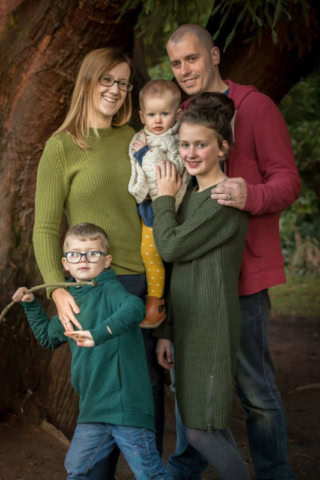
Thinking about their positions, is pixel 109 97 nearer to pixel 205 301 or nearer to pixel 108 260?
pixel 108 260

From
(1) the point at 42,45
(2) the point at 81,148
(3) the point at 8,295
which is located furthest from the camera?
(3) the point at 8,295

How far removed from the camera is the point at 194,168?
3.08m

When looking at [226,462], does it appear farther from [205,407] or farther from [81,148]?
[81,148]

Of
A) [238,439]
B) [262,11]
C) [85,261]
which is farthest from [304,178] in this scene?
[85,261]

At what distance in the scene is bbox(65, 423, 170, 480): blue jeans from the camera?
2.90 metres

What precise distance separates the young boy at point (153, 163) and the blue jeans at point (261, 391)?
45cm

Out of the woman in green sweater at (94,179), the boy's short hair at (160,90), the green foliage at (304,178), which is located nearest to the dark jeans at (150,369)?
the woman in green sweater at (94,179)

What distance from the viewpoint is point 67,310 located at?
296 centimetres

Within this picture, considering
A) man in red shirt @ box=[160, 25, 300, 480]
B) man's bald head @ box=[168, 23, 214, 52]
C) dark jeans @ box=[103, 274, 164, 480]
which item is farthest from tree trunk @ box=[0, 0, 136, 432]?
dark jeans @ box=[103, 274, 164, 480]

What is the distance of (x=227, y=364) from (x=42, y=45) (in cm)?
245

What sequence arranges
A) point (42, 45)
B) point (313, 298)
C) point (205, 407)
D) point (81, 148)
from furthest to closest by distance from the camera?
point (313, 298), point (42, 45), point (81, 148), point (205, 407)

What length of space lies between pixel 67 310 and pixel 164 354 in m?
0.66

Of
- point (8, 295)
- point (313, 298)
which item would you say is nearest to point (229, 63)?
point (8, 295)

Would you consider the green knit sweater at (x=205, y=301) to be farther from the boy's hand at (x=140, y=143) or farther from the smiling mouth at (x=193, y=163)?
the boy's hand at (x=140, y=143)
